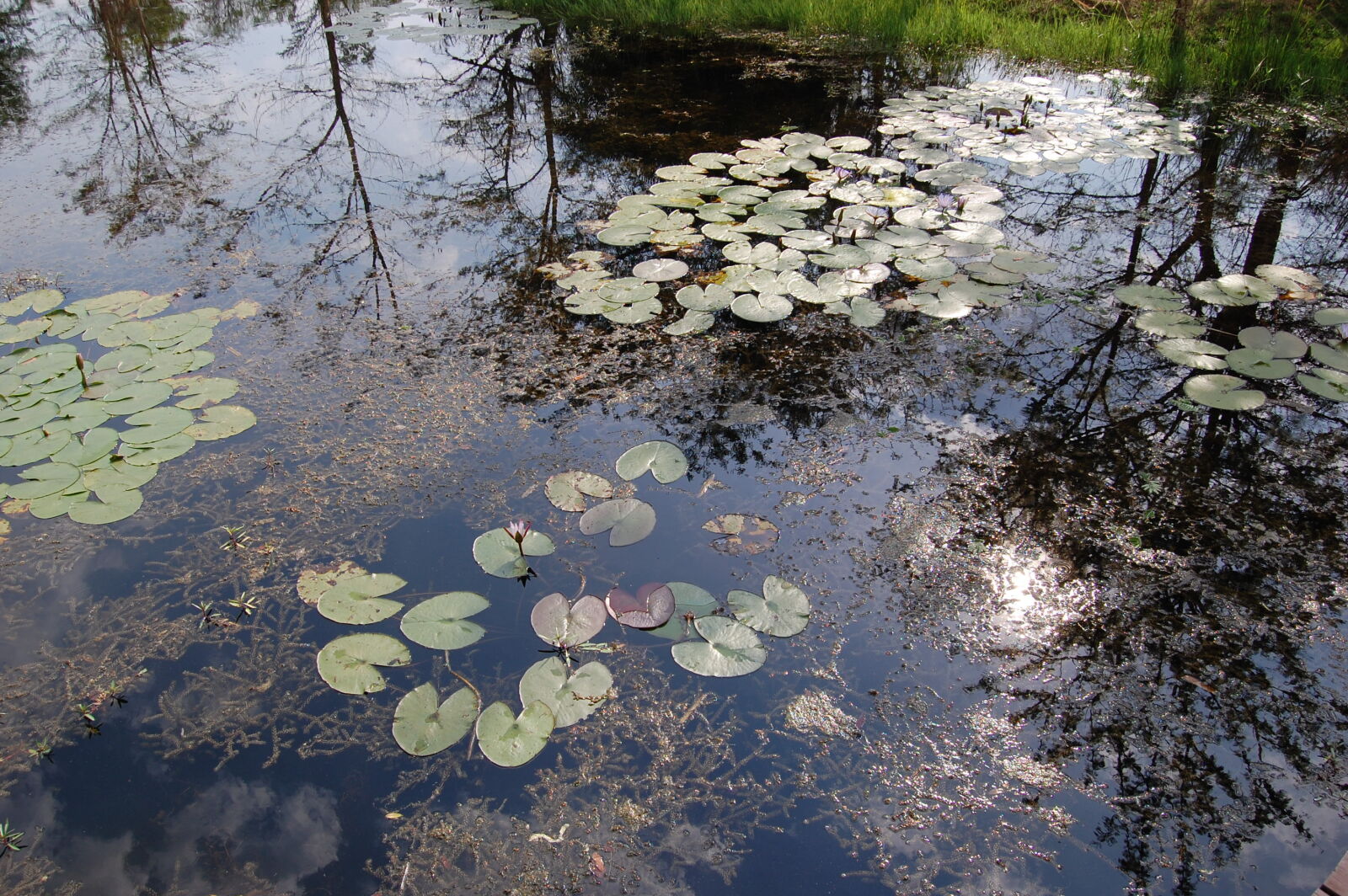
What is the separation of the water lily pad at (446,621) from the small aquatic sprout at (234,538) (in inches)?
13.1

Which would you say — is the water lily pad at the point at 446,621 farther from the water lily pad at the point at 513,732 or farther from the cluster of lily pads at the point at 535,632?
the water lily pad at the point at 513,732

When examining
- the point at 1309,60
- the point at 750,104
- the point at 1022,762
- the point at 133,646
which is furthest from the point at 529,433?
the point at 1309,60

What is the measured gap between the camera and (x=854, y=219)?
310 centimetres

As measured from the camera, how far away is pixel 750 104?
4434 mm

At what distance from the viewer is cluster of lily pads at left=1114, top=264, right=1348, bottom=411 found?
2.15 m

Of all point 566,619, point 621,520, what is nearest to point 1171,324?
point 621,520

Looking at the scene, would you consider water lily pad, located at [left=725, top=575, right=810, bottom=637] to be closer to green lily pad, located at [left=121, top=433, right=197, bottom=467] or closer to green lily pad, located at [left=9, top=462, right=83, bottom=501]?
green lily pad, located at [left=121, top=433, right=197, bottom=467]

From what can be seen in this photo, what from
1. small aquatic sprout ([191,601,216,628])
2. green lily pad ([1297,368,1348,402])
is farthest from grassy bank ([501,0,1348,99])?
small aquatic sprout ([191,601,216,628])

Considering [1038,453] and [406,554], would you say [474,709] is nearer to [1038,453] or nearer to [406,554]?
[406,554]

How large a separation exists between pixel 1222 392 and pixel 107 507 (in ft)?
9.60

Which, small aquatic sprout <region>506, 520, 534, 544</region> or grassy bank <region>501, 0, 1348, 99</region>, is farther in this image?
grassy bank <region>501, 0, 1348, 99</region>

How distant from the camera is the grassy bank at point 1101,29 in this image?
4.25 metres

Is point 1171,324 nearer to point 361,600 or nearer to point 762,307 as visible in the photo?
point 762,307

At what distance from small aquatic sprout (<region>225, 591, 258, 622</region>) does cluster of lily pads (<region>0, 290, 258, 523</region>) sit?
0.45 m
